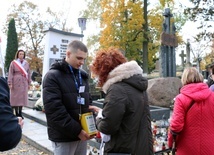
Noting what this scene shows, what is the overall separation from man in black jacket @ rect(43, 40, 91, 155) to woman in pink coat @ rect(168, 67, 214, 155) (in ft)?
3.30

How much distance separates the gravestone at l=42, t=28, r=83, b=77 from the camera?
7.10 metres

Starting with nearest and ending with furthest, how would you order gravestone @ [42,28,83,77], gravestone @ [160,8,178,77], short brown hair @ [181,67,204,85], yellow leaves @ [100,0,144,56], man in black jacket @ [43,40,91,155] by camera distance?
man in black jacket @ [43,40,91,155], short brown hair @ [181,67,204,85], gravestone @ [42,28,83,77], gravestone @ [160,8,178,77], yellow leaves @ [100,0,144,56]

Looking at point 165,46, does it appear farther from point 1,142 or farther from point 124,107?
point 1,142

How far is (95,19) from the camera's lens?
30.1 meters

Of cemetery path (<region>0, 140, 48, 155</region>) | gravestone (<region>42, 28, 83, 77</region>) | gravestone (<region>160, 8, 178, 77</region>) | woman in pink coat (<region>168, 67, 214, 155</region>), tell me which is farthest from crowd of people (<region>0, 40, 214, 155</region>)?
gravestone (<region>160, 8, 178, 77</region>)

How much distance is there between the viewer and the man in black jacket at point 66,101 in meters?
2.63

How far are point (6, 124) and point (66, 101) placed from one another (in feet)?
3.84

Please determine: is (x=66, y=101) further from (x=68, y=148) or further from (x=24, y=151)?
(x=24, y=151)

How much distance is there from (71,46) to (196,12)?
16771 mm

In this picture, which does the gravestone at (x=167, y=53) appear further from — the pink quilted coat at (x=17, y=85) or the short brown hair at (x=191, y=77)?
the short brown hair at (x=191, y=77)

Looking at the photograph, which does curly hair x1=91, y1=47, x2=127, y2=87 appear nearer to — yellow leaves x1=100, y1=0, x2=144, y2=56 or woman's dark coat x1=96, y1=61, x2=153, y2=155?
woman's dark coat x1=96, y1=61, x2=153, y2=155

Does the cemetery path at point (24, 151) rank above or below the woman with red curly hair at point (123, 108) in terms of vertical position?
below

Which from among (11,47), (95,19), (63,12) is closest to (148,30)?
(95,19)

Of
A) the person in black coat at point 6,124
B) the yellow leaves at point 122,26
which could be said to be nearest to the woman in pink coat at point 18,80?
the person in black coat at point 6,124
